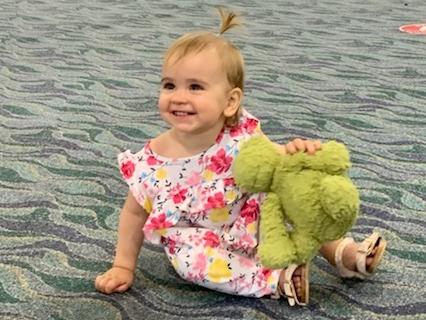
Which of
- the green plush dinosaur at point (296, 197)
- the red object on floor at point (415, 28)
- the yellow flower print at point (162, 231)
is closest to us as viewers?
the green plush dinosaur at point (296, 197)

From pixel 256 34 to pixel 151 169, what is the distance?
2.10m

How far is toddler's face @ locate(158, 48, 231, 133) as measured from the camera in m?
1.13

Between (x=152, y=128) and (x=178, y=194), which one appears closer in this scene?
(x=178, y=194)

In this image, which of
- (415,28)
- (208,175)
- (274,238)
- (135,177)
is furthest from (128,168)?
(415,28)

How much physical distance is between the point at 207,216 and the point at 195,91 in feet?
0.59

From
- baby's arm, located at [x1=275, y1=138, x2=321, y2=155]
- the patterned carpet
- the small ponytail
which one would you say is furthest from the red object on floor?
baby's arm, located at [x1=275, y1=138, x2=321, y2=155]

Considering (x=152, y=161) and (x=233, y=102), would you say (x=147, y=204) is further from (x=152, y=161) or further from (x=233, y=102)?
(x=233, y=102)

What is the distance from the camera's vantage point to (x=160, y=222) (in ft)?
3.87

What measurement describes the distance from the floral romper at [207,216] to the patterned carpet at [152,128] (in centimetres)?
4

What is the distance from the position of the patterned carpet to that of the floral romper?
1.4 inches

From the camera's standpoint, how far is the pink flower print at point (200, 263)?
3.79ft

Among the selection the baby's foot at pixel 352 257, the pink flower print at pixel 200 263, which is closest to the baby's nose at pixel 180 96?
the pink flower print at pixel 200 263

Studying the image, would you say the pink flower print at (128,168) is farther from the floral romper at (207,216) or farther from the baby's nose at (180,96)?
the baby's nose at (180,96)

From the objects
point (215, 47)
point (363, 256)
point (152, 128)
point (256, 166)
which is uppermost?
point (215, 47)
